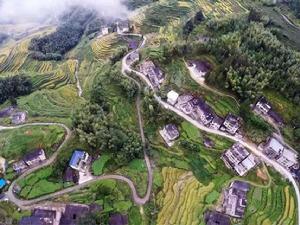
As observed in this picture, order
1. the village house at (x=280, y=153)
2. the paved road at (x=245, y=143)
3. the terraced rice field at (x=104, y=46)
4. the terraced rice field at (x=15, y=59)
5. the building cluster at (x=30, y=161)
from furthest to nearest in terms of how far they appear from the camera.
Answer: the terraced rice field at (x=15, y=59) → the terraced rice field at (x=104, y=46) → the village house at (x=280, y=153) → the paved road at (x=245, y=143) → the building cluster at (x=30, y=161)

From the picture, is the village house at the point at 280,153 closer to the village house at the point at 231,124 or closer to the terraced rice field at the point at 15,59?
the village house at the point at 231,124

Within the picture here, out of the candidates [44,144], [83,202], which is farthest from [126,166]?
[44,144]

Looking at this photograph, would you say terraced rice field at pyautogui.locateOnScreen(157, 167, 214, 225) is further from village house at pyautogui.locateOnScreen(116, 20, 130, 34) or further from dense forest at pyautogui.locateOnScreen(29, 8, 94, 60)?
dense forest at pyautogui.locateOnScreen(29, 8, 94, 60)

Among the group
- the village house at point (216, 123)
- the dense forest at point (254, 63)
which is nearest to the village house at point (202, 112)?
the village house at point (216, 123)

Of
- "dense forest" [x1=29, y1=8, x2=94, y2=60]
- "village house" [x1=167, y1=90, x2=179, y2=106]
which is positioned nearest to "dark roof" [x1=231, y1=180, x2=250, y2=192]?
"village house" [x1=167, y1=90, x2=179, y2=106]

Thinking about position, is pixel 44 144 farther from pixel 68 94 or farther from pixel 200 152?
pixel 200 152
